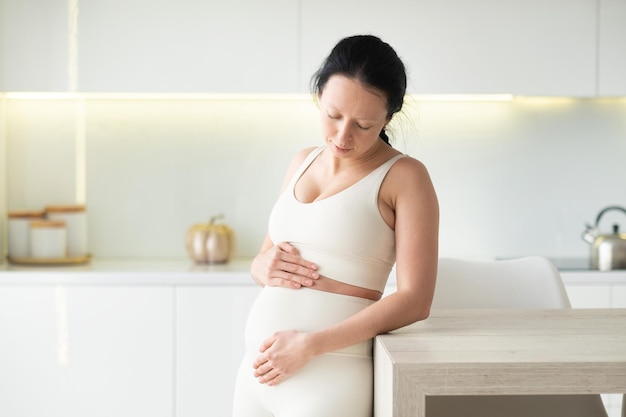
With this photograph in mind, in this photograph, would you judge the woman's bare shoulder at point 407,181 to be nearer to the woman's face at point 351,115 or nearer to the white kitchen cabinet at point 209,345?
the woman's face at point 351,115

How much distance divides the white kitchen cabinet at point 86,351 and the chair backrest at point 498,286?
1262mm

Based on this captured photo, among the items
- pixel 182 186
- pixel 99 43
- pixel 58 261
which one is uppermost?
pixel 99 43

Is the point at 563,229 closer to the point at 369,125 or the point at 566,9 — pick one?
the point at 566,9

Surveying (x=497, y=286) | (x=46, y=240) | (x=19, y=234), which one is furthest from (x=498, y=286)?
(x=19, y=234)

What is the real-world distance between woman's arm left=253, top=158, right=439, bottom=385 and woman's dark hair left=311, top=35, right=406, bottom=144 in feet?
0.56

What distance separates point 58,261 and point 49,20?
0.93 m

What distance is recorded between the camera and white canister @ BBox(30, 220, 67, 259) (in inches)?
126

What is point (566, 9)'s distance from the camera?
3.12 metres

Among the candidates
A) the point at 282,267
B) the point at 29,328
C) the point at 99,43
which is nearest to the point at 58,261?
the point at 29,328

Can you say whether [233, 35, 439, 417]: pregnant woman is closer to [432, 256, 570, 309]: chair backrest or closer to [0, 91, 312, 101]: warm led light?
[432, 256, 570, 309]: chair backrest

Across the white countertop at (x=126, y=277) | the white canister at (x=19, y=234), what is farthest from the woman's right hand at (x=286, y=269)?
the white canister at (x=19, y=234)

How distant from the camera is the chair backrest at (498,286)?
1.92 meters

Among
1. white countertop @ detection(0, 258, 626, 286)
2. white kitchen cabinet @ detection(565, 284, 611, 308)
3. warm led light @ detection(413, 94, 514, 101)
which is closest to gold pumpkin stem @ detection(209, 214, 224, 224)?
white countertop @ detection(0, 258, 626, 286)

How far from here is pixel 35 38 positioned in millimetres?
3072
